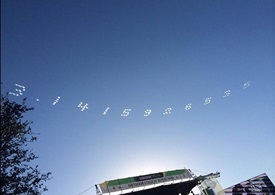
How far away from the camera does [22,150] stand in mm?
14844

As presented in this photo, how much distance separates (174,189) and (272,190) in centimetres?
1798

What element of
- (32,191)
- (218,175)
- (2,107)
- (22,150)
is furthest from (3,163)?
(218,175)

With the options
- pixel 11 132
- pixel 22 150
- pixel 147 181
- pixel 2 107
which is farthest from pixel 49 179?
pixel 147 181

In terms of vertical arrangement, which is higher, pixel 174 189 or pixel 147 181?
pixel 147 181

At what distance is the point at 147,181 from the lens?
2325 centimetres

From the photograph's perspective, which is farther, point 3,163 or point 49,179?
point 49,179

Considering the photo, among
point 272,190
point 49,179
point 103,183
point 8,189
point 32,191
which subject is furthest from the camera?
point 272,190

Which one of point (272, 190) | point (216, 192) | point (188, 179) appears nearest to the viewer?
point (216, 192)

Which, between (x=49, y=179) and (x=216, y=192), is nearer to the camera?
(x=49, y=179)

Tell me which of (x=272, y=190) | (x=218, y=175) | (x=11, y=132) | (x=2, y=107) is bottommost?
(x=272, y=190)

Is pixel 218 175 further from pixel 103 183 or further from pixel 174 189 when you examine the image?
pixel 103 183

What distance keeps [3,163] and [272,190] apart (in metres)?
36.2

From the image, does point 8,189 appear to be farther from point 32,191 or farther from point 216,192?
point 216,192

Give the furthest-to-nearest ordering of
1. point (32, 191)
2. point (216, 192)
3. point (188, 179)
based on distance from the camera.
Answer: point (188, 179)
point (216, 192)
point (32, 191)
